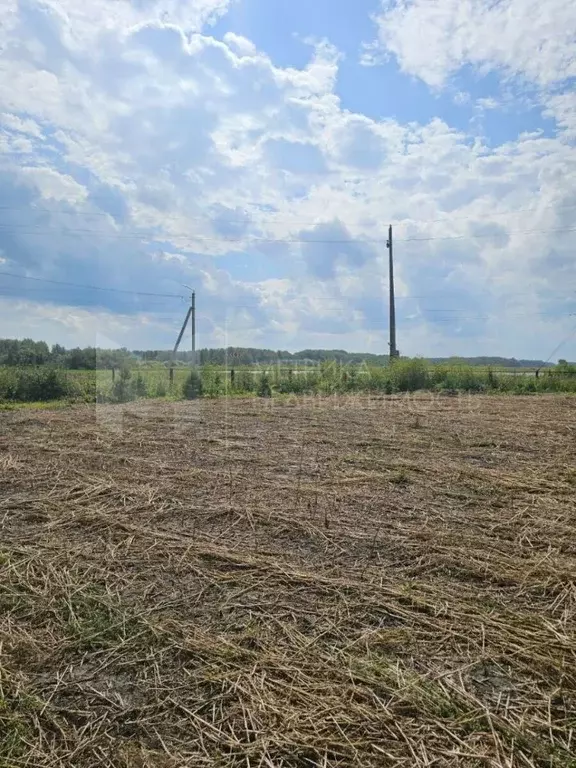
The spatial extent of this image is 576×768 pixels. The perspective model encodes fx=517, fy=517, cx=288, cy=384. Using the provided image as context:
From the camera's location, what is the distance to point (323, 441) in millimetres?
6469

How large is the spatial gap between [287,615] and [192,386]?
37.8 ft

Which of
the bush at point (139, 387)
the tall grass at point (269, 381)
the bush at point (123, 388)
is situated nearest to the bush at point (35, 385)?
the tall grass at point (269, 381)

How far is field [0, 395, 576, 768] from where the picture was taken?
151cm

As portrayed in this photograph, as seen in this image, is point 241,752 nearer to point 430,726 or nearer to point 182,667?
point 182,667

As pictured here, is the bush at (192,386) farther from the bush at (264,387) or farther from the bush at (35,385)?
the bush at (35,385)

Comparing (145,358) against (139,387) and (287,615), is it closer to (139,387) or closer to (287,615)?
(139,387)

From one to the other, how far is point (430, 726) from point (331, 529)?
5.78ft

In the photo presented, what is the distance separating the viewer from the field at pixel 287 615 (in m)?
1.51

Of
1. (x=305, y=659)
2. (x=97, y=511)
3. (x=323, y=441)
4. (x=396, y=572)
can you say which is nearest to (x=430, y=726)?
(x=305, y=659)

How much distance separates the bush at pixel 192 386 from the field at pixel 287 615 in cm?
839

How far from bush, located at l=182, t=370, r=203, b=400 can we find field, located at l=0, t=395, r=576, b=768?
8390 millimetres

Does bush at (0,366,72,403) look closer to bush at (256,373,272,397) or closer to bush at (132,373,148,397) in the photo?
bush at (132,373,148,397)

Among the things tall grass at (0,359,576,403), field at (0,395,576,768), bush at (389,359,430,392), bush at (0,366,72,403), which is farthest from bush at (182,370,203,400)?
field at (0,395,576,768)

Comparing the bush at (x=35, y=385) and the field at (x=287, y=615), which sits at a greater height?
the bush at (x=35, y=385)
